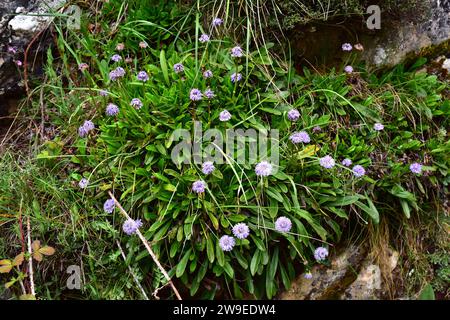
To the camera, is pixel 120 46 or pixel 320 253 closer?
pixel 320 253

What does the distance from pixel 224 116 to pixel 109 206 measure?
2.74ft

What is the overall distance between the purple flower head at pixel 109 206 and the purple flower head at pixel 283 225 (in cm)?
91

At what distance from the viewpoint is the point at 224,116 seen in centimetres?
266

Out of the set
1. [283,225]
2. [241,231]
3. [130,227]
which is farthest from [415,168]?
[130,227]

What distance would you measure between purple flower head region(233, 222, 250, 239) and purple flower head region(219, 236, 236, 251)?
0.04 metres

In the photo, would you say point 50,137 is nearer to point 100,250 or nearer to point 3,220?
point 3,220

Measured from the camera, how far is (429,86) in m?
3.11

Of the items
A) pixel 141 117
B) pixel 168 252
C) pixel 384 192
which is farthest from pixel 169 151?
pixel 384 192

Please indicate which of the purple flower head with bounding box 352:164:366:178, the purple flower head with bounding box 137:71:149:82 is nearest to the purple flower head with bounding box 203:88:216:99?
the purple flower head with bounding box 137:71:149:82

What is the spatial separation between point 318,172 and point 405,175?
1.96 feet

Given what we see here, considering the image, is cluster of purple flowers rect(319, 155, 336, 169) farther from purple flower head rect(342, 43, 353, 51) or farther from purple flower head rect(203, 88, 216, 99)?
purple flower head rect(342, 43, 353, 51)

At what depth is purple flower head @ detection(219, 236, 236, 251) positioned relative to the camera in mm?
2346

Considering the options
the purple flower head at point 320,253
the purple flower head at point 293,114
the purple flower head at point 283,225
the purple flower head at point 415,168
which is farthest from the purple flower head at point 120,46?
the purple flower head at point 415,168

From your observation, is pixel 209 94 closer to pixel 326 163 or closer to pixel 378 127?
pixel 326 163
